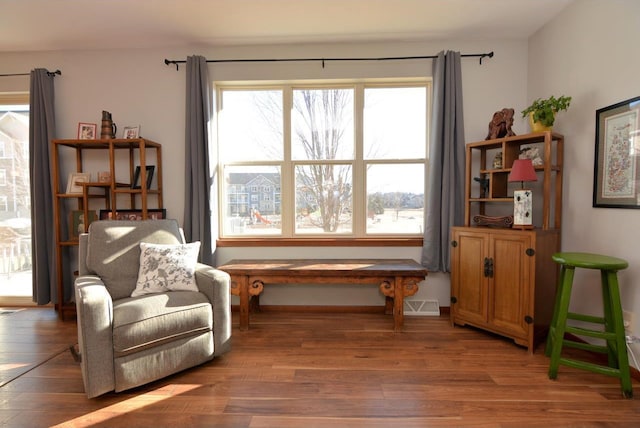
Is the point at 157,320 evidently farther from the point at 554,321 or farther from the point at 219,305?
the point at 554,321

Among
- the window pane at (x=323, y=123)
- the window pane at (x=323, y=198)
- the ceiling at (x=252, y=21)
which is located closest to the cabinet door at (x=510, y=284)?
the window pane at (x=323, y=198)

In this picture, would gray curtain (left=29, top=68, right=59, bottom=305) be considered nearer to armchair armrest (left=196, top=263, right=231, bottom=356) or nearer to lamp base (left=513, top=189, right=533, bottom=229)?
armchair armrest (left=196, top=263, right=231, bottom=356)

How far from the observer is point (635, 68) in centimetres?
203

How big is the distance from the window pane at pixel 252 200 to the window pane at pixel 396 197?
0.98 metres

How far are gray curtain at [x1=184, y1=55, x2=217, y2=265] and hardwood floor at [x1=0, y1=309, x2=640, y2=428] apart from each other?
1.13 m

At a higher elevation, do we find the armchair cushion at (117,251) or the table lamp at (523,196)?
the table lamp at (523,196)

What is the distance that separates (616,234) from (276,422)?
8.07 feet

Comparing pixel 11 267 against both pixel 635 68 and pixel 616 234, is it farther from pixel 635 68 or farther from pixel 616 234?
pixel 635 68

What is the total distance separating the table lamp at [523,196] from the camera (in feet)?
7.75

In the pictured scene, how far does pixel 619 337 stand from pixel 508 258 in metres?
0.76

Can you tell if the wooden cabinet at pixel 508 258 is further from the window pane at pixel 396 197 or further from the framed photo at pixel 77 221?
the framed photo at pixel 77 221

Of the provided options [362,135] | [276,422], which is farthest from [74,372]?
[362,135]

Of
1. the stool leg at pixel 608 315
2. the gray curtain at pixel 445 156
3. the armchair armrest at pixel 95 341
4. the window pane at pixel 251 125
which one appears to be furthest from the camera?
the window pane at pixel 251 125

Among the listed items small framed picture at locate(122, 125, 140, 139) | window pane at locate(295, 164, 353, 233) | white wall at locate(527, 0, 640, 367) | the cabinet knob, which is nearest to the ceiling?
white wall at locate(527, 0, 640, 367)
